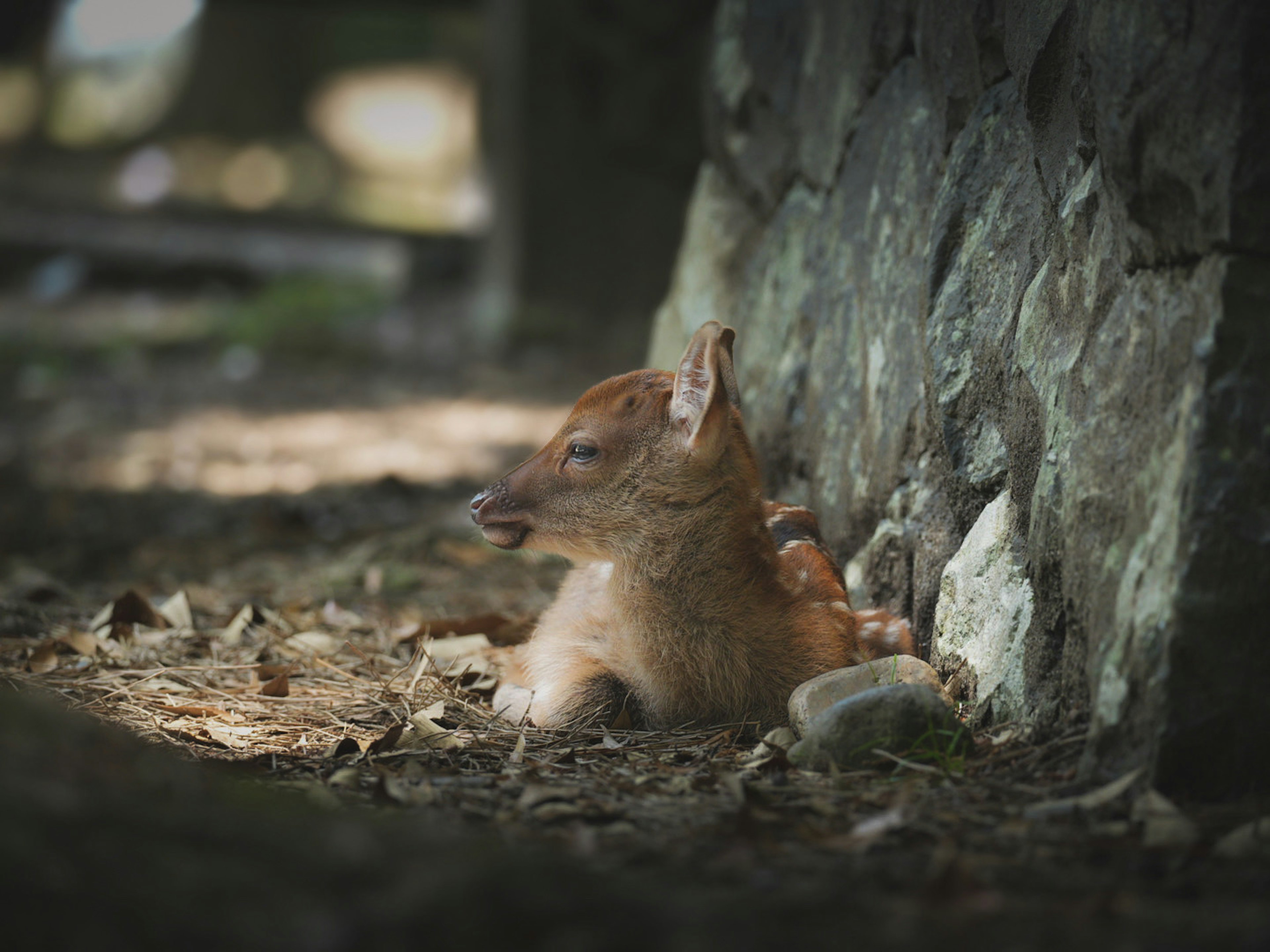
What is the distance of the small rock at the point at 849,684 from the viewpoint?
10.3 feet

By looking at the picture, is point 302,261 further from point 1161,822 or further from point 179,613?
point 1161,822

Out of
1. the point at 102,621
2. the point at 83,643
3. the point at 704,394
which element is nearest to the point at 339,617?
the point at 102,621

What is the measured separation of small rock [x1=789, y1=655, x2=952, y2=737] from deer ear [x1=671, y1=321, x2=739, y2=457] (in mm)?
755

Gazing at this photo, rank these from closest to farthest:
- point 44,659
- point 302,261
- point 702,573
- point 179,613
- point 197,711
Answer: point 197,711, point 702,573, point 44,659, point 179,613, point 302,261

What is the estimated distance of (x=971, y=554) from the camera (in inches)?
128

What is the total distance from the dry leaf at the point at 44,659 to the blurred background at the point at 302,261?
145 cm

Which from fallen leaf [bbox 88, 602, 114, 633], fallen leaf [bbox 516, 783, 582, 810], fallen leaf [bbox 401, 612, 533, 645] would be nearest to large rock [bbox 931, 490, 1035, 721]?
fallen leaf [bbox 516, 783, 582, 810]

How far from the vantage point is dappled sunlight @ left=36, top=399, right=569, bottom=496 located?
722 cm

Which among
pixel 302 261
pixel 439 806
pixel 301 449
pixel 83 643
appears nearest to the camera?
pixel 439 806

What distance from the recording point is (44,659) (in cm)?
373

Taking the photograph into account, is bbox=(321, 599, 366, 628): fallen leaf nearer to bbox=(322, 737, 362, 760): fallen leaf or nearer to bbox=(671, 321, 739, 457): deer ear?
bbox=(322, 737, 362, 760): fallen leaf

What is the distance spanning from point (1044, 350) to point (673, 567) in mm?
1216

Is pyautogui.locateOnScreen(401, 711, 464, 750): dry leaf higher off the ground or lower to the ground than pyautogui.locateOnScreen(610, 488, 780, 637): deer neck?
lower

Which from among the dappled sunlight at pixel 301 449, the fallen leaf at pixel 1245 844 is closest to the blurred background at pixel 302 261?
the dappled sunlight at pixel 301 449
